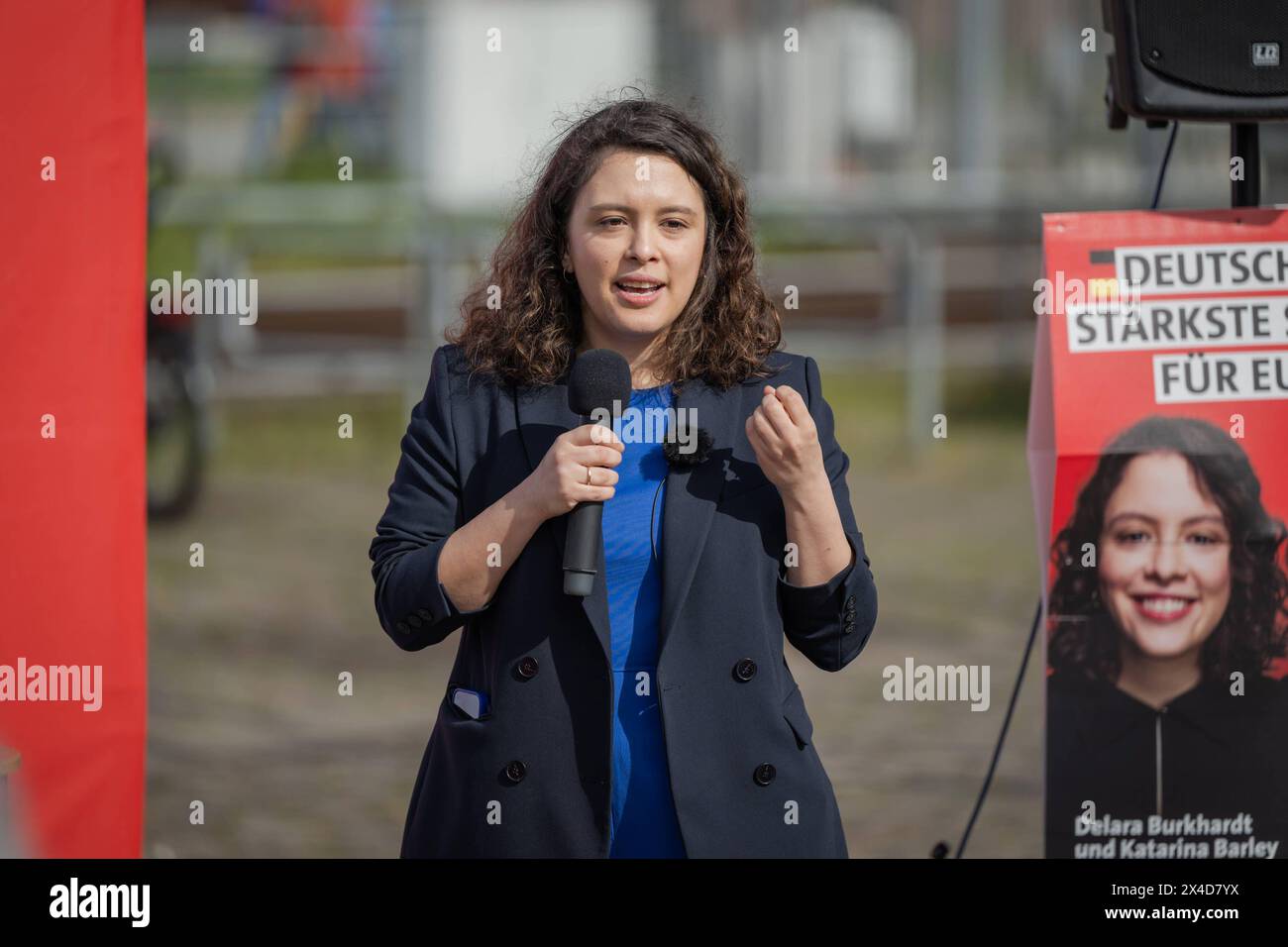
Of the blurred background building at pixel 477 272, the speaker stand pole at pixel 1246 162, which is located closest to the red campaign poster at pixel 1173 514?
the speaker stand pole at pixel 1246 162

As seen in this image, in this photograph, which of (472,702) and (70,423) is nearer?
(472,702)

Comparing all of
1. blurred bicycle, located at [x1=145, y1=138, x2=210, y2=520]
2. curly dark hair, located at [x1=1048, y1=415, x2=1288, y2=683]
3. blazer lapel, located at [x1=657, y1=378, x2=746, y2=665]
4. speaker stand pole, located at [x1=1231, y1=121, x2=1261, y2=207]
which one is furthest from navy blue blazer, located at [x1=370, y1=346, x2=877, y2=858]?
A: blurred bicycle, located at [x1=145, y1=138, x2=210, y2=520]

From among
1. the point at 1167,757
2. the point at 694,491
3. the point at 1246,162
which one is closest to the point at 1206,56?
the point at 1246,162

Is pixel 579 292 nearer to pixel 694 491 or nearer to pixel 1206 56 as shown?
pixel 694 491

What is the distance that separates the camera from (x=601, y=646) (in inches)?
96.7

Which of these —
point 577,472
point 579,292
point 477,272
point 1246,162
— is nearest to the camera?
point 577,472

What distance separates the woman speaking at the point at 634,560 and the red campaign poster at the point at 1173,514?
0.91 meters

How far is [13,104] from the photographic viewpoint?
10.4ft

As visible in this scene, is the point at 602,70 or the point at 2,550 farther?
the point at 602,70

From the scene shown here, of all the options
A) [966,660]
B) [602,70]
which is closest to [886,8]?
[602,70]

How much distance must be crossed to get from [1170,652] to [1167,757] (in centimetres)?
22

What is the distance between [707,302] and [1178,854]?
5.14 ft

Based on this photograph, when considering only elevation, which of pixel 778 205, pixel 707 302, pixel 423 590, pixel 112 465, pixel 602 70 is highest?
pixel 602 70
